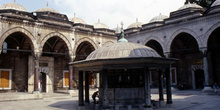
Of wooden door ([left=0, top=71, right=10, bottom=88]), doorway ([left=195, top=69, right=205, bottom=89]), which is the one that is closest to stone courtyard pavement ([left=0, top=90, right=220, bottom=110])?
wooden door ([left=0, top=71, right=10, bottom=88])

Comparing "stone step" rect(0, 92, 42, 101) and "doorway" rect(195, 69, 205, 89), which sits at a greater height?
"doorway" rect(195, 69, 205, 89)

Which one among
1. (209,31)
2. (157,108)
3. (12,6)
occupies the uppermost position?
(12,6)

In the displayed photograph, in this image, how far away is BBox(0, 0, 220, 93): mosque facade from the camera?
16.0 m

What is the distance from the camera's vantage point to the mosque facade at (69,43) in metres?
16.0

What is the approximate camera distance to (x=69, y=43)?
18.4m

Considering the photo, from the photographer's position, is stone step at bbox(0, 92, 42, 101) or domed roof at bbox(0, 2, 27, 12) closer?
stone step at bbox(0, 92, 42, 101)

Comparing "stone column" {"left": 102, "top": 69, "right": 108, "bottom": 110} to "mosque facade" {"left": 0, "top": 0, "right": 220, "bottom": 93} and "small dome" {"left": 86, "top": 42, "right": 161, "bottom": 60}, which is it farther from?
"mosque facade" {"left": 0, "top": 0, "right": 220, "bottom": 93}

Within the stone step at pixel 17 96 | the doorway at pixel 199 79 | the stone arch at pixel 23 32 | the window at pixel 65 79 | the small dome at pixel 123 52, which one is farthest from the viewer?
the window at pixel 65 79

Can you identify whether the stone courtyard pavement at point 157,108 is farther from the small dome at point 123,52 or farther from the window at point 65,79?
the window at point 65,79

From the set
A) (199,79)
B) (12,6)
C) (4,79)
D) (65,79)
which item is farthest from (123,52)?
(199,79)

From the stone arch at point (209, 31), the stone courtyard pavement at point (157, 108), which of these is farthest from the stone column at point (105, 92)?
the stone arch at point (209, 31)

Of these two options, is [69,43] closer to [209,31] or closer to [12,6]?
[12,6]

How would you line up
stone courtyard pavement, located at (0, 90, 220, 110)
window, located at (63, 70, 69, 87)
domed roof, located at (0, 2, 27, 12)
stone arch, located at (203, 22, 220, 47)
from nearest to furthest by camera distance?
stone courtyard pavement, located at (0, 90, 220, 110), stone arch, located at (203, 22, 220, 47), domed roof, located at (0, 2, 27, 12), window, located at (63, 70, 69, 87)

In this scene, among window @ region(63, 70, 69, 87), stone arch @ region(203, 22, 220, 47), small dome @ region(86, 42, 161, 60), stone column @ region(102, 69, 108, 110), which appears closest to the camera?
stone column @ region(102, 69, 108, 110)
